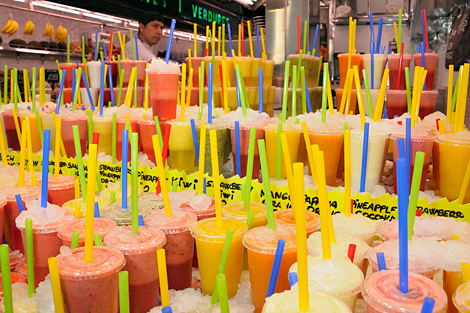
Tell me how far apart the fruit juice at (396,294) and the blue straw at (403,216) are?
2 centimetres

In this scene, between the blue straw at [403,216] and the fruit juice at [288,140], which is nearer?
the blue straw at [403,216]

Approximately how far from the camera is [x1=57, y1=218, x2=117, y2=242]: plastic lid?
43.1 inches

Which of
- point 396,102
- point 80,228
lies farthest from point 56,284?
point 396,102

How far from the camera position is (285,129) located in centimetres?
156

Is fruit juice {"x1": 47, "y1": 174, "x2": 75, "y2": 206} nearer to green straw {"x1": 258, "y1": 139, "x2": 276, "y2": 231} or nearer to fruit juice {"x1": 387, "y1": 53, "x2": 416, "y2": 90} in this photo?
green straw {"x1": 258, "y1": 139, "x2": 276, "y2": 231}

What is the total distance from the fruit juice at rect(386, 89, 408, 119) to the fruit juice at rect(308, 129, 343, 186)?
724 millimetres

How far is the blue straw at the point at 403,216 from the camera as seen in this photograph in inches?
27.1

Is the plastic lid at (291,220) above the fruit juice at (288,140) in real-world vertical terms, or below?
below

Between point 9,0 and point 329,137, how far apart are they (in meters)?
5.51

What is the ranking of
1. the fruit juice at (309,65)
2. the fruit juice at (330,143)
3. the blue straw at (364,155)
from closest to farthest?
1. the blue straw at (364,155)
2. the fruit juice at (330,143)
3. the fruit juice at (309,65)

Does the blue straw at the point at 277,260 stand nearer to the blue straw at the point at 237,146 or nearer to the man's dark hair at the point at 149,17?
the blue straw at the point at 237,146

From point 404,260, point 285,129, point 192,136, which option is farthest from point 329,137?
point 404,260

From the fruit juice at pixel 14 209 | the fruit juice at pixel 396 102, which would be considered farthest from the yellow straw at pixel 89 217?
the fruit juice at pixel 396 102

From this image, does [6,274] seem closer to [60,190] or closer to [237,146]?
[60,190]
